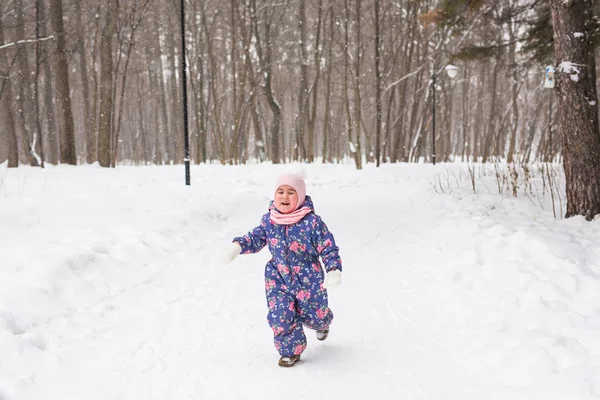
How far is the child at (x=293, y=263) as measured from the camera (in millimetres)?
3227

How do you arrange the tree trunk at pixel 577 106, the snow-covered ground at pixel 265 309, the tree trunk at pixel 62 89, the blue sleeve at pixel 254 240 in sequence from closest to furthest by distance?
the snow-covered ground at pixel 265 309
the blue sleeve at pixel 254 240
the tree trunk at pixel 577 106
the tree trunk at pixel 62 89

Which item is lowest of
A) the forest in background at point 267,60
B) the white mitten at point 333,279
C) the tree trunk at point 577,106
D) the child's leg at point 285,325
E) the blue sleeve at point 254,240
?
the child's leg at point 285,325

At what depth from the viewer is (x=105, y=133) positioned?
15.0 m

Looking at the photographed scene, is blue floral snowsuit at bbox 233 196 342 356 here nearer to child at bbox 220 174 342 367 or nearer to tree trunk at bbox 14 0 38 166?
child at bbox 220 174 342 367

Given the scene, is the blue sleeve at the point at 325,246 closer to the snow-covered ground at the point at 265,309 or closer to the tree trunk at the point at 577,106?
the snow-covered ground at the point at 265,309

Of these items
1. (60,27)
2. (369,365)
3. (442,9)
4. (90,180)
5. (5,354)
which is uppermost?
(60,27)

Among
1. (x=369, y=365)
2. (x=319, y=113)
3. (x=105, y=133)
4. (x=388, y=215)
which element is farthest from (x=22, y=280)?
(x=319, y=113)

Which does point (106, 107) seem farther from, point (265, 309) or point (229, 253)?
point (229, 253)

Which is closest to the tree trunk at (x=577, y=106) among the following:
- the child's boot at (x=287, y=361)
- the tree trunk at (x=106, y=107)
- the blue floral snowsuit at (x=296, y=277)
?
the blue floral snowsuit at (x=296, y=277)

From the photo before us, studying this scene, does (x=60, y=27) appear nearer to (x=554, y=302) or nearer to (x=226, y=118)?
(x=554, y=302)

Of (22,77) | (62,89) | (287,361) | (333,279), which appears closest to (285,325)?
(287,361)

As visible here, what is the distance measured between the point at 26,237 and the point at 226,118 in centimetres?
2938

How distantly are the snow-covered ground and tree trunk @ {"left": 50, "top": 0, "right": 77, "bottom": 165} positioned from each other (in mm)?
7362

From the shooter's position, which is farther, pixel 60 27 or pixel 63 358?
pixel 60 27
